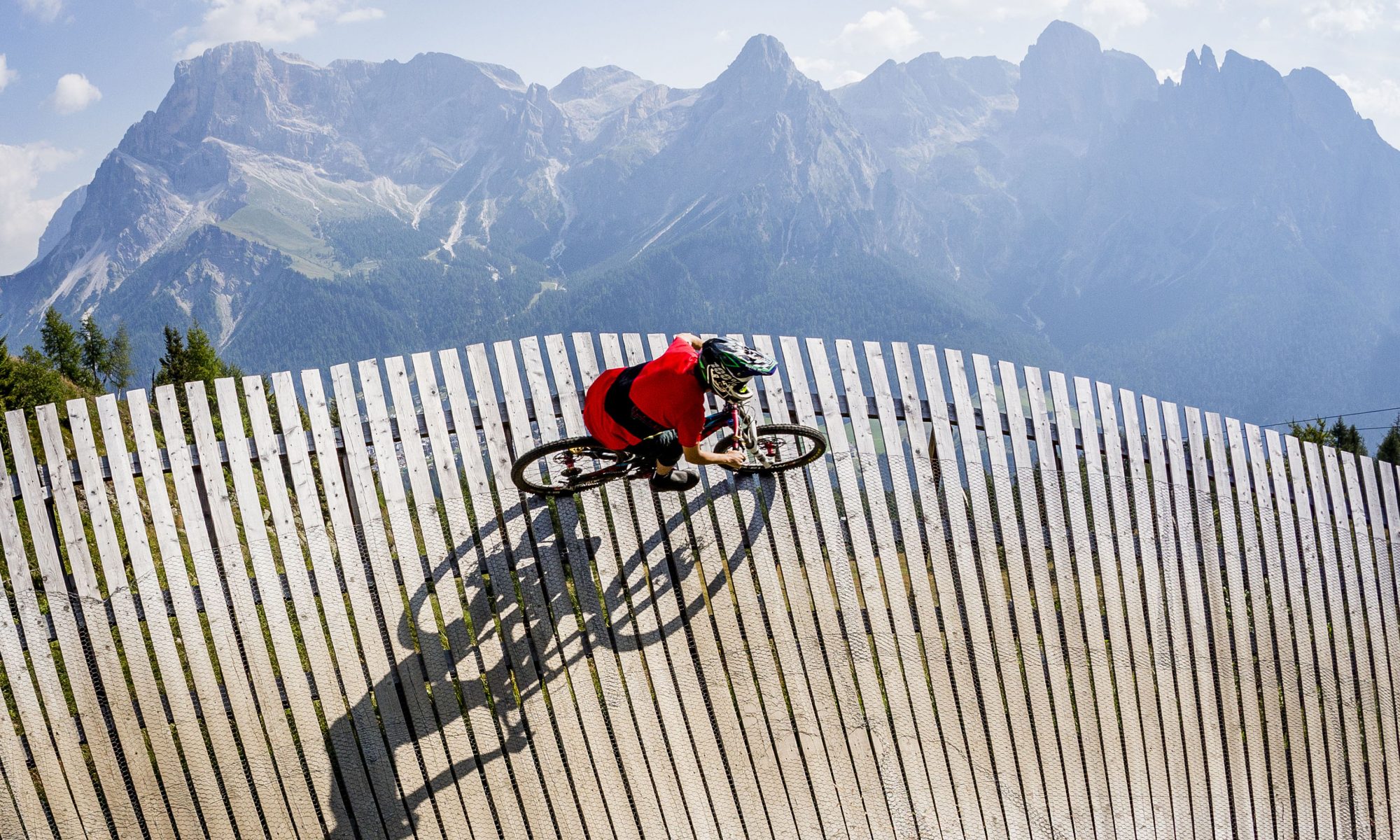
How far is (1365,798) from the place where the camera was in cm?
723

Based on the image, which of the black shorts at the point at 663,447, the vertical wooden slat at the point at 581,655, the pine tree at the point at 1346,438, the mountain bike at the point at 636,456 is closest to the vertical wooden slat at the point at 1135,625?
the mountain bike at the point at 636,456

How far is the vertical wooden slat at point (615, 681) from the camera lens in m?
6.34

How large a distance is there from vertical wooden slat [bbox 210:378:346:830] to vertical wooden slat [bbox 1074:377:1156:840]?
19.3ft

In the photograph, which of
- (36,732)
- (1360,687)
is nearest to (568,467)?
(36,732)

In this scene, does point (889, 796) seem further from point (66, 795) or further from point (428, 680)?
point (66, 795)

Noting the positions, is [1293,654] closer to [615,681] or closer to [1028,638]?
[1028,638]

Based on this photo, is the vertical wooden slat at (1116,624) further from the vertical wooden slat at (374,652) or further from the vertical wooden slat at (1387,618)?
the vertical wooden slat at (374,652)

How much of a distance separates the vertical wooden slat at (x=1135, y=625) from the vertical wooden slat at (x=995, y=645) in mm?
865

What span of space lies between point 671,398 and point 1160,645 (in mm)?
4667

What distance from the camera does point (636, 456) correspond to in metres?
6.09

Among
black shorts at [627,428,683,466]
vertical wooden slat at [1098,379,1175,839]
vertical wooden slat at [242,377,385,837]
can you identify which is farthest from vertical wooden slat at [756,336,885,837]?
vertical wooden slat at [242,377,385,837]

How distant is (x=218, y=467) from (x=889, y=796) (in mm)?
5508

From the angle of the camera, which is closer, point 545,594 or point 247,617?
point 247,617

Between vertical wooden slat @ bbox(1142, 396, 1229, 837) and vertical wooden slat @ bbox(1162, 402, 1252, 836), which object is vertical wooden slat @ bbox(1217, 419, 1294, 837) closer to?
vertical wooden slat @ bbox(1162, 402, 1252, 836)
